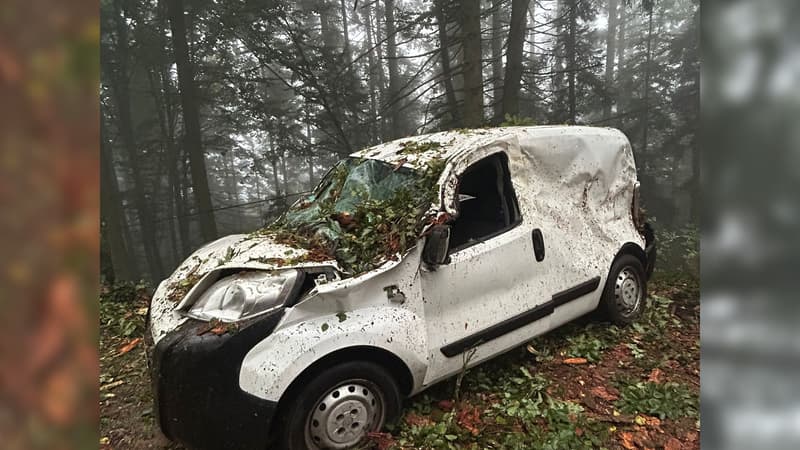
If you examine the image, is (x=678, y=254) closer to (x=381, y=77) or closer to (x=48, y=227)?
(x=48, y=227)

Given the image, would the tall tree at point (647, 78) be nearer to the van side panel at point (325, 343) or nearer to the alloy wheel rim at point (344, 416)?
the van side panel at point (325, 343)

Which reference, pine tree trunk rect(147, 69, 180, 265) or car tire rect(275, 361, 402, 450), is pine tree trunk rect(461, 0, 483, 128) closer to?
car tire rect(275, 361, 402, 450)

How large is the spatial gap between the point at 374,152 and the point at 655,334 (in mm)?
3101

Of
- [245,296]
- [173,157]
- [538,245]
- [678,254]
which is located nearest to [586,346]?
[538,245]

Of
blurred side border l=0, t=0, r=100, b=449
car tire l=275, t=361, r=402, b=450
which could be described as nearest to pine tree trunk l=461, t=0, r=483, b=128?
car tire l=275, t=361, r=402, b=450

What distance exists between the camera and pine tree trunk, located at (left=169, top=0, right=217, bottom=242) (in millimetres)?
8969

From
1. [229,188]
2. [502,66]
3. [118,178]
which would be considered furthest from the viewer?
[229,188]

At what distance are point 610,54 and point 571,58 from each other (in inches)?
63.0

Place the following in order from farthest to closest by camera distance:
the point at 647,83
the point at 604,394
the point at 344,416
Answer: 1. the point at 647,83
2. the point at 604,394
3. the point at 344,416

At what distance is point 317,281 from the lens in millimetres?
2533

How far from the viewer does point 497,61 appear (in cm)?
899

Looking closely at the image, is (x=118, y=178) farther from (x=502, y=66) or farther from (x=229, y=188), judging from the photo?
(x=502, y=66)

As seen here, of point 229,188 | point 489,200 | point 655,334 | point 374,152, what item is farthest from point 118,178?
point 655,334

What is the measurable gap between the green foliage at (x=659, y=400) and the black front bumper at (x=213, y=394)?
2.47m
